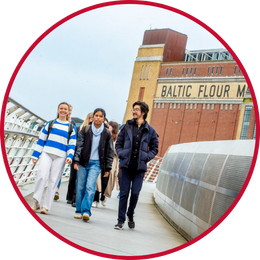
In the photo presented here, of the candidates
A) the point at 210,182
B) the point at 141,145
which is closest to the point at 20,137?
the point at 141,145

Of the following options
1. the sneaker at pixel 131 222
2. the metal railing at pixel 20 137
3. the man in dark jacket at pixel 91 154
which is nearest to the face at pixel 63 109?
the metal railing at pixel 20 137

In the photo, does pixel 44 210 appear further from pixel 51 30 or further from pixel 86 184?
pixel 51 30

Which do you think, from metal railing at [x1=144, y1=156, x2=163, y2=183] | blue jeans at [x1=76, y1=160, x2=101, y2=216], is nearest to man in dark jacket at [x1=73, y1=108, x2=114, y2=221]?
blue jeans at [x1=76, y1=160, x2=101, y2=216]

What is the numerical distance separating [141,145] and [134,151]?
0.10 metres

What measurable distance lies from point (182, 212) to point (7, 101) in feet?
6.42

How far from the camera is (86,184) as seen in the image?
3.75 meters

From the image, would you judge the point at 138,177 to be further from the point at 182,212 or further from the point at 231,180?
the point at 231,180

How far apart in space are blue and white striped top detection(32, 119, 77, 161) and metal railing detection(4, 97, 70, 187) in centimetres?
13

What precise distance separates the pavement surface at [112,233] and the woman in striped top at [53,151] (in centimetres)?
27

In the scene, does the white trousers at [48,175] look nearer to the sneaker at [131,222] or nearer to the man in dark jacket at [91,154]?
the man in dark jacket at [91,154]

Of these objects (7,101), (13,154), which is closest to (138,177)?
(13,154)

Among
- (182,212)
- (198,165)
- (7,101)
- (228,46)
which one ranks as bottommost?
(182,212)

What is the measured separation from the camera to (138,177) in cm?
362

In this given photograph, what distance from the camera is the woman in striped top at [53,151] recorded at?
338 cm
